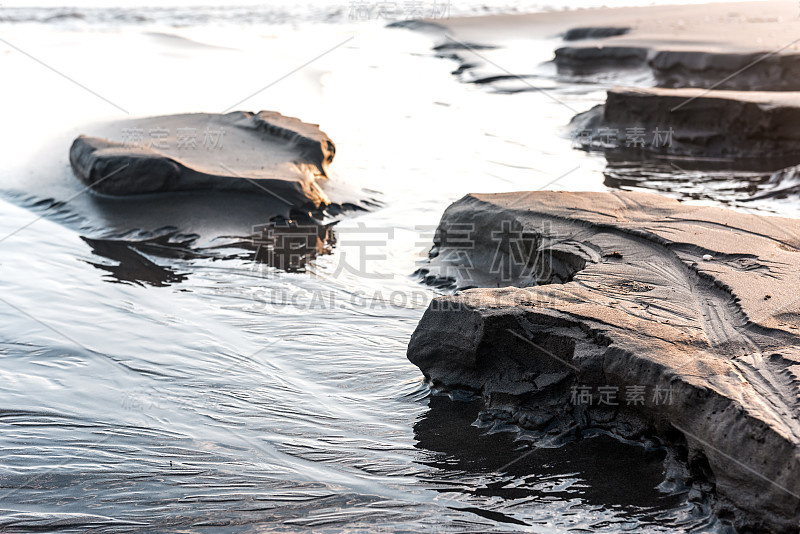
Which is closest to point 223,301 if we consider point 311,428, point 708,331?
point 311,428

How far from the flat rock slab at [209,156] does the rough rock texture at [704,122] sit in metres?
3.06

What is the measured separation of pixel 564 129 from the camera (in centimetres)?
820

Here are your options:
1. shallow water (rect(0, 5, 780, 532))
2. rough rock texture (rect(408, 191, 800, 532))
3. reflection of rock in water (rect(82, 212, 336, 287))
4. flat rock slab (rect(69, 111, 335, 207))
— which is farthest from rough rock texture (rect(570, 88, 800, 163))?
reflection of rock in water (rect(82, 212, 336, 287))

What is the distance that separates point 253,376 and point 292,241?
1889 mm

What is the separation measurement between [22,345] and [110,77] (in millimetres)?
6506

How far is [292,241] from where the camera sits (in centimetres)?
512

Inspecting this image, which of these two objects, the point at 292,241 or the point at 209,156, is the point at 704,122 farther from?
the point at 209,156

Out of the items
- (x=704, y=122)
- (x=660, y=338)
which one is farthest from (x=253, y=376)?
(x=704, y=122)

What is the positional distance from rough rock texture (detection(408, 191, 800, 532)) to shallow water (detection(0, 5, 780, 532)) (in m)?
0.15

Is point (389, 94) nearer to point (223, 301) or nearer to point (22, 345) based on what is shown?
point (223, 301)

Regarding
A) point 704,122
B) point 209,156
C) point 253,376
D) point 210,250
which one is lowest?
point 253,376

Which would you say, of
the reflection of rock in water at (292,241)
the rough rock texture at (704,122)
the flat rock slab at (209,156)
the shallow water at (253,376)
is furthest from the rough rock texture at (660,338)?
the rough rock texture at (704,122)

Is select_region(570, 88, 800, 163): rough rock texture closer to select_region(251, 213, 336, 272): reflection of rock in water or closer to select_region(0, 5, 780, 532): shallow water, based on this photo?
select_region(0, 5, 780, 532): shallow water

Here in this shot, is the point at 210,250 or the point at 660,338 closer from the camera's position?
the point at 660,338
